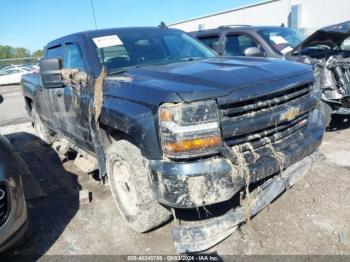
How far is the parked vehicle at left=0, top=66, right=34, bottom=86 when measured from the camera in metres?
21.0

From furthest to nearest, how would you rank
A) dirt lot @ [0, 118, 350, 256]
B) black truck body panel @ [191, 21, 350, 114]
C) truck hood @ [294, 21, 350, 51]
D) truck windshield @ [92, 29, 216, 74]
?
truck hood @ [294, 21, 350, 51] < black truck body panel @ [191, 21, 350, 114] < truck windshield @ [92, 29, 216, 74] < dirt lot @ [0, 118, 350, 256]

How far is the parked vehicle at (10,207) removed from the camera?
2.64 m

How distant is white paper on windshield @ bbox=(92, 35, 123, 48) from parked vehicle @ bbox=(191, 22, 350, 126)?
1.93 metres

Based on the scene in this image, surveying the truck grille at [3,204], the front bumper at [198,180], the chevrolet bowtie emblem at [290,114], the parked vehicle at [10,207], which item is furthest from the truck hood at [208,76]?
the truck grille at [3,204]

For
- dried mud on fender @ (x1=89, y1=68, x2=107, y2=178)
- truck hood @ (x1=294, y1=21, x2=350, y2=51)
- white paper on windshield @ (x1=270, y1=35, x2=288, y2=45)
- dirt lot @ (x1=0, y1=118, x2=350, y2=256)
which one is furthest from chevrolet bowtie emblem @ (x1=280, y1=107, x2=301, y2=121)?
white paper on windshield @ (x1=270, y1=35, x2=288, y2=45)

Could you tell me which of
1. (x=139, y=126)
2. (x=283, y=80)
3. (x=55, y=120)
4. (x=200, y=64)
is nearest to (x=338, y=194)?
(x=283, y=80)

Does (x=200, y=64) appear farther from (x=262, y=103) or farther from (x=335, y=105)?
(x=335, y=105)

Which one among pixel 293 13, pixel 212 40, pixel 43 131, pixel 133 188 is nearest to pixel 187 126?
pixel 133 188

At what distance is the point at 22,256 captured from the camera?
3100 mm

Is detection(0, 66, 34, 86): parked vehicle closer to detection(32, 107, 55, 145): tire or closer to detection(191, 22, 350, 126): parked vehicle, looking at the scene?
detection(32, 107, 55, 145): tire

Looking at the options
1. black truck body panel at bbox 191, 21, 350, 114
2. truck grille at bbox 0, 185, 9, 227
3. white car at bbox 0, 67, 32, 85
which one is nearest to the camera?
truck grille at bbox 0, 185, 9, 227

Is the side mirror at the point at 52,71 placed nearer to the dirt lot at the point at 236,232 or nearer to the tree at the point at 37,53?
the dirt lot at the point at 236,232

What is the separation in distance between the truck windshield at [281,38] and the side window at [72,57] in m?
3.69

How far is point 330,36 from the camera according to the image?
563 cm
